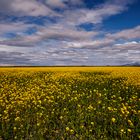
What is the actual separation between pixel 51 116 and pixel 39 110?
2.53 feet

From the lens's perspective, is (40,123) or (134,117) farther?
(134,117)

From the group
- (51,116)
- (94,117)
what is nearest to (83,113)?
(94,117)

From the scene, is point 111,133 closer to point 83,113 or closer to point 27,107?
point 83,113

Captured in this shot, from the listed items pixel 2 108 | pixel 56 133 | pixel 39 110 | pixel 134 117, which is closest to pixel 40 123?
pixel 56 133

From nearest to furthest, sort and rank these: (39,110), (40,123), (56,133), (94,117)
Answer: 1. (56,133)
2. (40,123)
3. (94,117)
4. (39,110)

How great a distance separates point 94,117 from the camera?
8.48 m

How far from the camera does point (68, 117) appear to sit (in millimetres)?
8609

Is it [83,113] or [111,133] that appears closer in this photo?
[111,133]

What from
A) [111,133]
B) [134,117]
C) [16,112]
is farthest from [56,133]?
[134,117]

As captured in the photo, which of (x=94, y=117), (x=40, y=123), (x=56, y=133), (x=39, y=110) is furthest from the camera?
(x=39, y=110)

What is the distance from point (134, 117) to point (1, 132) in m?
4.30

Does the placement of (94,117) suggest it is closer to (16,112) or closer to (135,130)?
(135,130)

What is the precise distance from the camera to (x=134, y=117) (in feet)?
28.3


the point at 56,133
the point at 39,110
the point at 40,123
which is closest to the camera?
the point at 56,133
